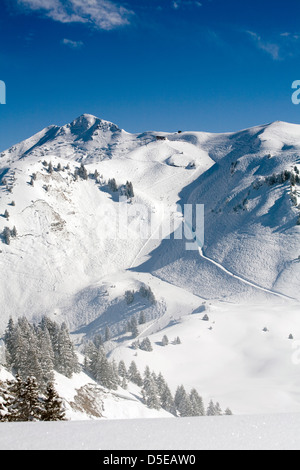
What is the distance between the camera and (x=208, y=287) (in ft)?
290

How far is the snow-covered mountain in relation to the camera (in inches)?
2297

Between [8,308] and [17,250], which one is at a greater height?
[17,250]

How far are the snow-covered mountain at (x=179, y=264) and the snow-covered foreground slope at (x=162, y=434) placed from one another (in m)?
42.7

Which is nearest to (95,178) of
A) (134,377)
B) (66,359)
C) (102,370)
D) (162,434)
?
(134,377)

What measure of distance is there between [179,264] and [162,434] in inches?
3714

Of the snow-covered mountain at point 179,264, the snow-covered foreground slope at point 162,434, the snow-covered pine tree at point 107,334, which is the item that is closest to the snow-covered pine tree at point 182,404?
the snow-covered mountain at point 179,264

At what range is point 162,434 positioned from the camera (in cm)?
579

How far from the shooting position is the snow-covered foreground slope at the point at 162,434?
5484 millimetres

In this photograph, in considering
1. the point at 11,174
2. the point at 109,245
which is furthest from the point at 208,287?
the point at 11,174

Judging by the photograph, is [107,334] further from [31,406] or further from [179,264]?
[31,406]

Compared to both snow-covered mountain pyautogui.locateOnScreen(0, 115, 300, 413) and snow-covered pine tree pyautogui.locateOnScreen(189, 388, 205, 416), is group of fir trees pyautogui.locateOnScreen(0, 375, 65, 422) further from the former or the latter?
snow-covered mountain pyautogui.locateOnScreen(0, 115, 300, 413)

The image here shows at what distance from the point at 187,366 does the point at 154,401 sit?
19.6m
